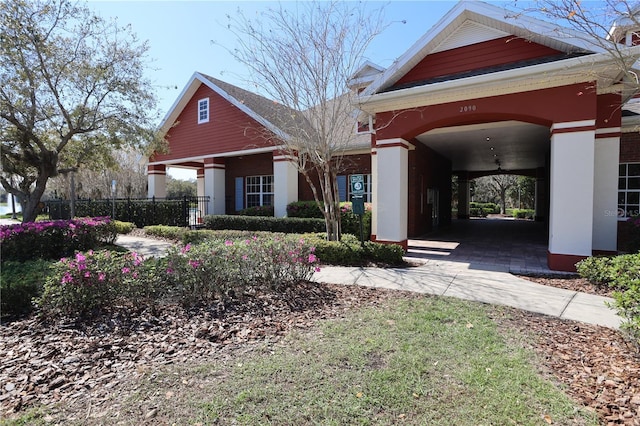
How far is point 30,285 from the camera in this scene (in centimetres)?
494

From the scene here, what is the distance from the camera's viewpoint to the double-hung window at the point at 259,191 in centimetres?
1761

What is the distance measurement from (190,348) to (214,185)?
48.4 feet

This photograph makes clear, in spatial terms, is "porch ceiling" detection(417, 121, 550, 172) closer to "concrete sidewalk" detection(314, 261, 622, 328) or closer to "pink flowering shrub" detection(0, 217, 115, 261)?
"concrete sidewalk" detection(314, 261, 622, 328)

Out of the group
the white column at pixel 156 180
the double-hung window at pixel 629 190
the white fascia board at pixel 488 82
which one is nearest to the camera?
the white fascia board at pixel 488 82

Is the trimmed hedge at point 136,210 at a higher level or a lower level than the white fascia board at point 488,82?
lower

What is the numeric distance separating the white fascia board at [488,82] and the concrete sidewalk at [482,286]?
4.09 m

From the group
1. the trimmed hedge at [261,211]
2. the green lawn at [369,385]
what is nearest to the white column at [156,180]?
the trimmed hedge at [261,211]

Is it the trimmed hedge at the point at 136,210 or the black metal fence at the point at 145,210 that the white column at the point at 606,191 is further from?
the trimmed hedge at the point at 136,210

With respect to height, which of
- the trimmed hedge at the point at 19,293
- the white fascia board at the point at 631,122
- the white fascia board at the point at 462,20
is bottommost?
the trimmed hedge at the point at 19,293

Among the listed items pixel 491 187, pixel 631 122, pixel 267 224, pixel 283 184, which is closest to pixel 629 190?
pixel 631 122

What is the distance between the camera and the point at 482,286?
20.7 feet

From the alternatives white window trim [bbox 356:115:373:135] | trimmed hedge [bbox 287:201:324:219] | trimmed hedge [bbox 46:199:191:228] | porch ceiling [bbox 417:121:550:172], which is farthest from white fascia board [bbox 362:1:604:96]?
trimmed hedge [bbox 46:199:191:228]

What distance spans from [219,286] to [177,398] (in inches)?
96.0

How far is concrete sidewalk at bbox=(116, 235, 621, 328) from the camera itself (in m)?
4.93
